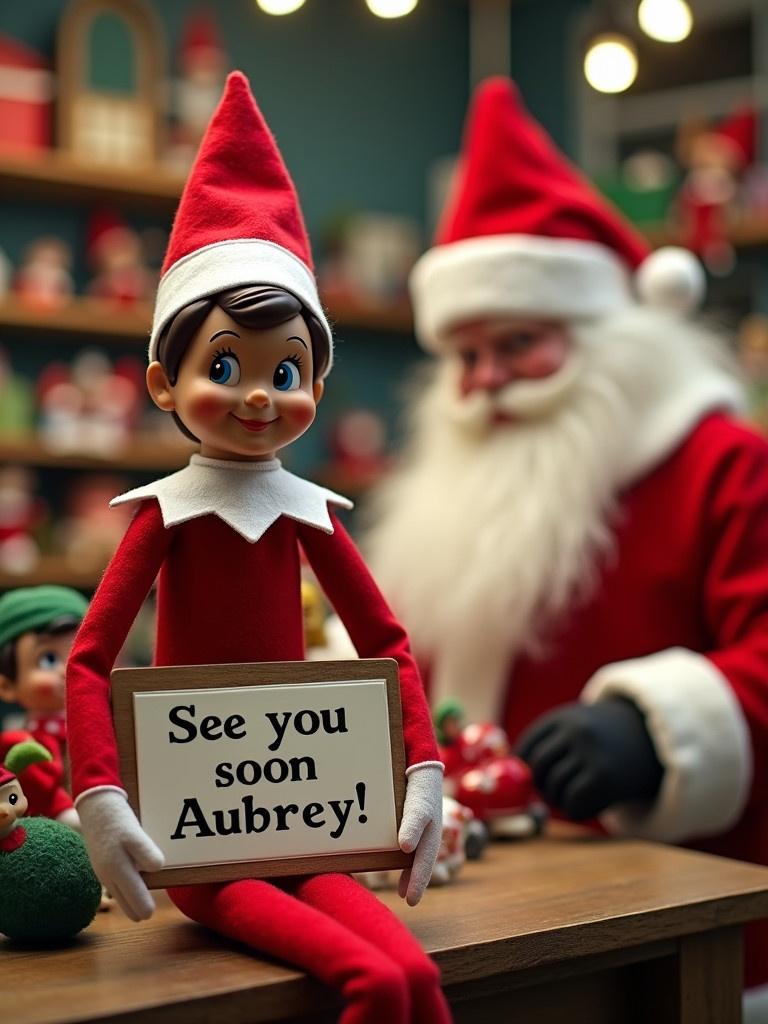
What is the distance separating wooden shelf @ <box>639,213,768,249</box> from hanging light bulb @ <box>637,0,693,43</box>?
1.33 meters

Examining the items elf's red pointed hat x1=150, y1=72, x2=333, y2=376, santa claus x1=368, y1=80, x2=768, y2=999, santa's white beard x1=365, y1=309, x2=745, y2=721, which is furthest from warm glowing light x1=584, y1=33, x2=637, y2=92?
elf's red pointed hat x1=150, y1=72, x2=333, y2=376

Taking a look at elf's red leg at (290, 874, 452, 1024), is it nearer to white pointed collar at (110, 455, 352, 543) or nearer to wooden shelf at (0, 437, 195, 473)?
white pointed collar at (110, 455, 352, 543)

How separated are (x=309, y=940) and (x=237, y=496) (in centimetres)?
28

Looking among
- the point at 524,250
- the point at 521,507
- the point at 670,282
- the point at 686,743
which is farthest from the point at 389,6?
the point at 686,743

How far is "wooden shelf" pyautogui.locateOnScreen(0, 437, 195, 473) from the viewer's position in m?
3.08

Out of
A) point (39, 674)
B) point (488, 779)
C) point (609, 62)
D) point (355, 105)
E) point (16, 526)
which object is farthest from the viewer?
point (355, 105)

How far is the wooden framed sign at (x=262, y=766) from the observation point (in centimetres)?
78

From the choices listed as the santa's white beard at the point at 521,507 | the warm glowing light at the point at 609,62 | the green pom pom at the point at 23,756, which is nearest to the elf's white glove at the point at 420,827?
the green pom pom at the point at 23,756

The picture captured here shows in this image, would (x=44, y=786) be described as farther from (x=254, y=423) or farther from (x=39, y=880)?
(x=254, y=423)

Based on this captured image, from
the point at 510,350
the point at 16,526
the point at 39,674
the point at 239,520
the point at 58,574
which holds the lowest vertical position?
the point at 58,574

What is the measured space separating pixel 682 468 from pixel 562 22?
2.62m

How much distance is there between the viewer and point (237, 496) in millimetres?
840

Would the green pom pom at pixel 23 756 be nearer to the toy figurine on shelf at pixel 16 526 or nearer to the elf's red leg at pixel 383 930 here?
the elf's red leg at pixel 383 930

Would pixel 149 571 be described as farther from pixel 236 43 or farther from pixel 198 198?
pixel 236 43
